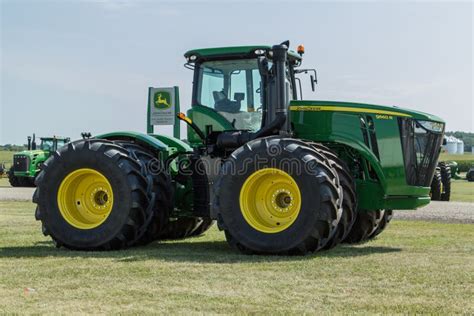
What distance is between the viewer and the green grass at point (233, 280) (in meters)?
5.63

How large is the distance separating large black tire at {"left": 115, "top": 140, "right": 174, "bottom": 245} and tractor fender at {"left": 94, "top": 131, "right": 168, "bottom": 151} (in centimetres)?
34

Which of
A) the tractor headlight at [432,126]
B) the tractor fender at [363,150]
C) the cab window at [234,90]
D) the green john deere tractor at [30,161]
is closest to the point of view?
the tractor fender at [363,150]

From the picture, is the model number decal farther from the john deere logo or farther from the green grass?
the john deere logo

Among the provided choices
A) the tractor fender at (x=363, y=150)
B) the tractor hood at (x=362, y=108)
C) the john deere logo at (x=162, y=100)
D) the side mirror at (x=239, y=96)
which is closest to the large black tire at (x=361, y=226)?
the tractor fender at (x=363, y=150)

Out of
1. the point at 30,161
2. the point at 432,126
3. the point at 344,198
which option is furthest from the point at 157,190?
the point at 30,161

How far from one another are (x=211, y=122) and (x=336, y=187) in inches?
98.3

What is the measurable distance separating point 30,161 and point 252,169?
2904cm

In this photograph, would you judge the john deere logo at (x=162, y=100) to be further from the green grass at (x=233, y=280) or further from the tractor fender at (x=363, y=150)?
the tractor fender at (x=363, y=150)

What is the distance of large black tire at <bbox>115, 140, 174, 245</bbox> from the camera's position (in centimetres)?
955

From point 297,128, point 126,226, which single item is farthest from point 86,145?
point 297,128

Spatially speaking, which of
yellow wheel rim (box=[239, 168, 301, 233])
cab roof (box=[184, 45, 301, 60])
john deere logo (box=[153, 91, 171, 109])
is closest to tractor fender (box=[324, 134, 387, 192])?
yellow wheel rim (box=[239, 168, 301, 233])

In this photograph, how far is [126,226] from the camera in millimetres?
9234

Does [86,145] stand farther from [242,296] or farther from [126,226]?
[242,296]

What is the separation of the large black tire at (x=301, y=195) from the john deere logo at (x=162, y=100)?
50.1 ft
